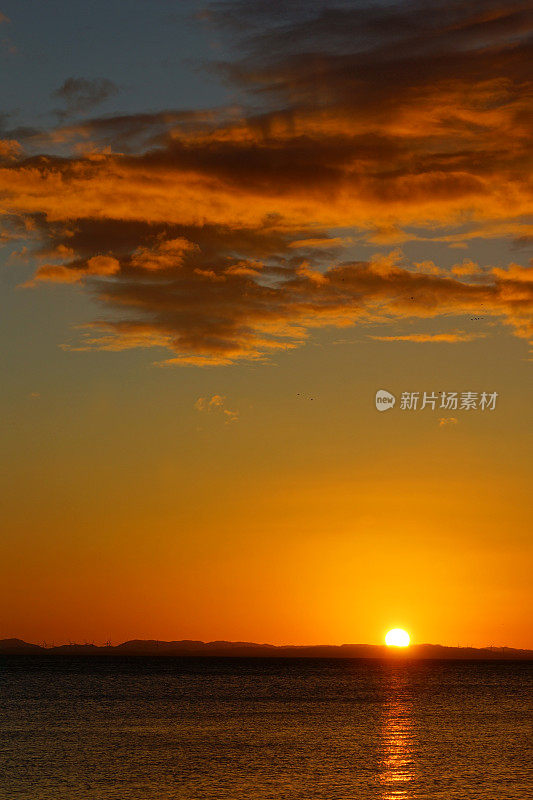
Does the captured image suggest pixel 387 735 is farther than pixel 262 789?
Yes

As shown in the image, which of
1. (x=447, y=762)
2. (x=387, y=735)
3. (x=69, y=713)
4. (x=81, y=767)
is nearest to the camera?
(x=81, y=767)

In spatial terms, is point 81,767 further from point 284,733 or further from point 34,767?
point 284,733

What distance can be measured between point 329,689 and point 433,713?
7739 centimetres

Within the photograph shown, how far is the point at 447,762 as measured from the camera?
69.4 metres

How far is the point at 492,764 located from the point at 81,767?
27.9 m

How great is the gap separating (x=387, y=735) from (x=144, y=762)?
98.3 feet

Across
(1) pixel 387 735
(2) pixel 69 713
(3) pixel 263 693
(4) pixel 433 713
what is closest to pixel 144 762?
(1) pixel 387 735

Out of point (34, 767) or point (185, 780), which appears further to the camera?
point (34, 767)

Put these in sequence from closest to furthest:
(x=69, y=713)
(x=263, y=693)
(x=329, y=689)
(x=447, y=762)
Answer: (x=447, y=762) → (x=69, y=713) → (x=263, y=693) → (x=329, y=689)

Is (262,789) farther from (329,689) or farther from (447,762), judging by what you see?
(329,689)

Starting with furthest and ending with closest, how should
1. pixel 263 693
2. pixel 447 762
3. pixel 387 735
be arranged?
1. pixel 263 693
2. pixel 387 735
3. pixel 447 762

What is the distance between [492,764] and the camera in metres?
70.0

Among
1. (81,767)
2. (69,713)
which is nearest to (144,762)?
(81,767)

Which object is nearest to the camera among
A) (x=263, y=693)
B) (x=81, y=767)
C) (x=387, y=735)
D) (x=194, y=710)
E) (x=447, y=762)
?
(x=81, y=767)
